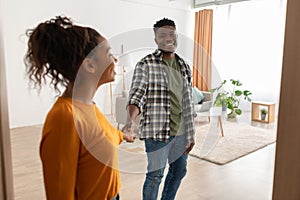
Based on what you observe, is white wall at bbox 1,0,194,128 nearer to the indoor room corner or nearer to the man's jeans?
the indoor room corner

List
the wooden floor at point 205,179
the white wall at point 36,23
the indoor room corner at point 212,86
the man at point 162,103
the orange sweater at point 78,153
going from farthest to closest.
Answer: the white wall at point 36,23, the wooden floor at point 205,179, the man at point 162,103, the orange sweater at point 78,153, the indoor room corner at point 212,86

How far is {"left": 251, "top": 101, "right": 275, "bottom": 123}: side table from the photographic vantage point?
4.68 meters

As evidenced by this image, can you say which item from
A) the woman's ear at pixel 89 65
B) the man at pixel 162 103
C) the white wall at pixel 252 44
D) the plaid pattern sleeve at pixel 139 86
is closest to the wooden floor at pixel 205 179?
the man at pixel 162 103

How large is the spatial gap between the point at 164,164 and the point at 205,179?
106 cm

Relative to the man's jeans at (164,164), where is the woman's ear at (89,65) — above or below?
above

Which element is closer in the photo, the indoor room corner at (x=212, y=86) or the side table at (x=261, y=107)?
the indoor room corner at (x=212, y=86)

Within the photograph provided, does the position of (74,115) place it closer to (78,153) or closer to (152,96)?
(78,153)

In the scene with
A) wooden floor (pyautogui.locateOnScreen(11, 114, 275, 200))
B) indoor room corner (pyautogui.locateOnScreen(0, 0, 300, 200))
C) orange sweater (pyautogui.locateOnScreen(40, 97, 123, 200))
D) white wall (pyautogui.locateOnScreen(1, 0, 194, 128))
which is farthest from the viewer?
white wall (pyautogui.locateOnScreen(1, 0, 194, 128))

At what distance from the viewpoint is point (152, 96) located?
53.2 inches

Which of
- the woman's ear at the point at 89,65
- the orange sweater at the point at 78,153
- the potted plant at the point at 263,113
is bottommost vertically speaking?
the potted plant at the point at 263,113

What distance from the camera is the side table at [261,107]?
15.3 feet

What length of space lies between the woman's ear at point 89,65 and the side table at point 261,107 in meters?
4.44

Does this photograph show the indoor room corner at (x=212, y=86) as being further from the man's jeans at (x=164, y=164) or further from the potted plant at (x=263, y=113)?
the man's jeans at (x=164, y=164)

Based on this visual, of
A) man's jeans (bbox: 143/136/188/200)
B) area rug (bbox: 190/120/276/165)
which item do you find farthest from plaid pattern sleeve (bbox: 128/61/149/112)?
area rug (bbox: 190/120/276/165)
